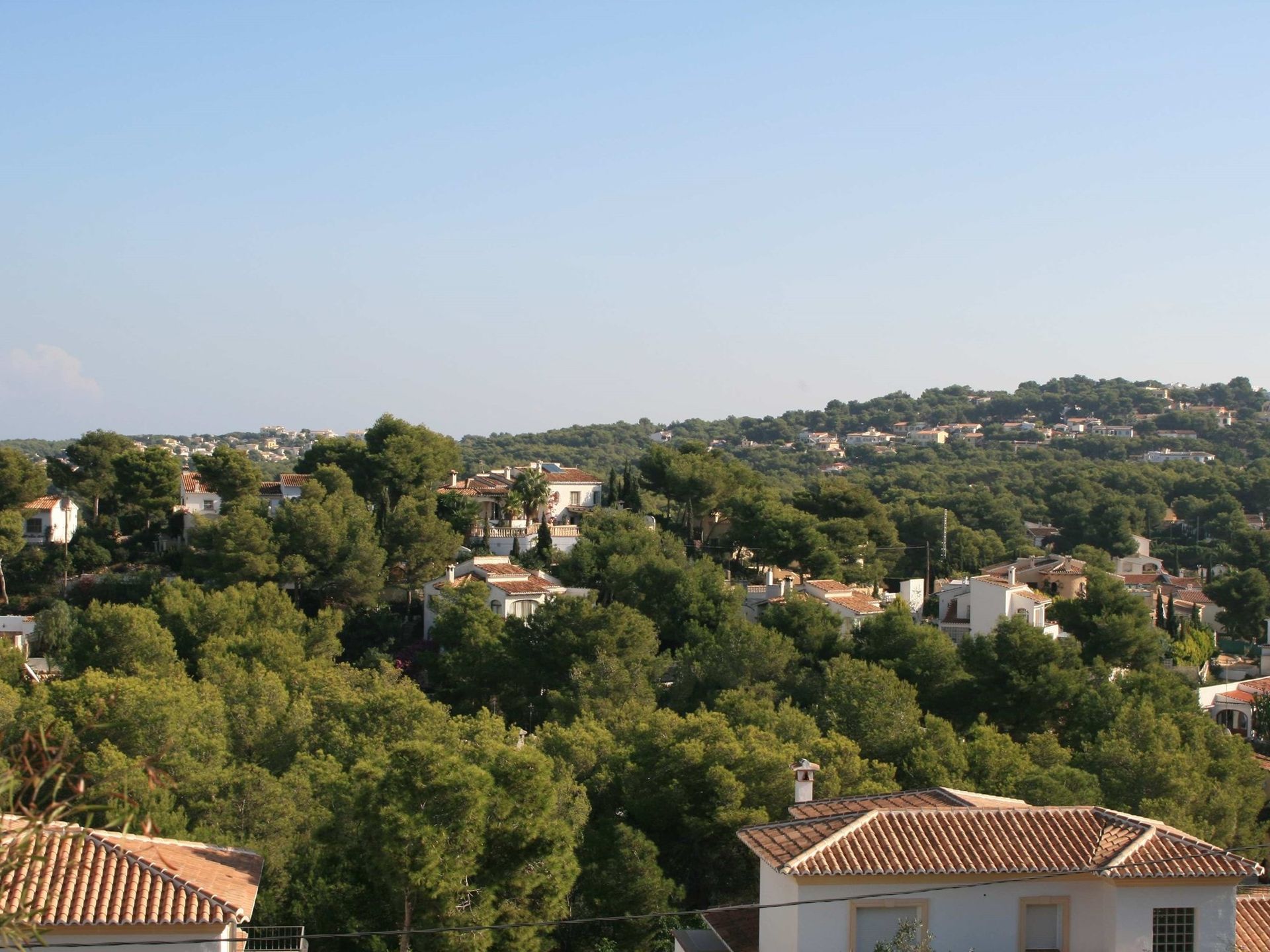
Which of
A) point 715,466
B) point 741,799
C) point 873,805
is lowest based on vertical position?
point 741,799

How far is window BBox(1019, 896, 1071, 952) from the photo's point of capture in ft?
38.2

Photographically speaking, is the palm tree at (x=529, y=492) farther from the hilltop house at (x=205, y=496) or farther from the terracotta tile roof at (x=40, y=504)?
the terracotta tile roof at (x=40, y=504)

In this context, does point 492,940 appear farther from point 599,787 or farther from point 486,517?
point 486,517

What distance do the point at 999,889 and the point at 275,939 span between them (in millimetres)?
7680

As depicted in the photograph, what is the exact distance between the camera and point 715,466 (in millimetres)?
47969

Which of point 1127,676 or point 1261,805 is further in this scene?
point 1127,676

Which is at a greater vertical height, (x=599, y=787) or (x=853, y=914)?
(x=853, y=914)

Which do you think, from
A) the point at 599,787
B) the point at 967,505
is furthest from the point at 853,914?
the point at 967,505

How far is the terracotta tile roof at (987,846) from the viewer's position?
11.5 meters

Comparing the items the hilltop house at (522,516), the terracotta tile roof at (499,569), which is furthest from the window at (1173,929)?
the hilltop house at (522,516)

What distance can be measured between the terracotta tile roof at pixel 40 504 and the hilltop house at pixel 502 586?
1420 cm

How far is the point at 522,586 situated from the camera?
3834 centimetres

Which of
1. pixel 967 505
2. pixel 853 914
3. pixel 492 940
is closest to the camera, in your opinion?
pixel 853 914

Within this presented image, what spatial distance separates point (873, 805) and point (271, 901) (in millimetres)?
8541
